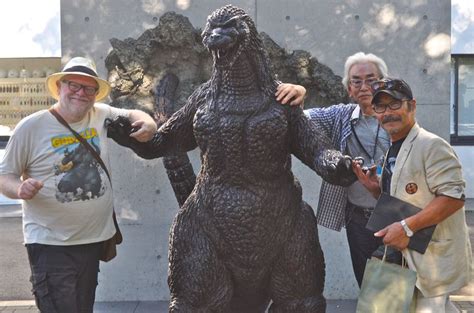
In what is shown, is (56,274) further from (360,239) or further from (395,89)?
(395,89)

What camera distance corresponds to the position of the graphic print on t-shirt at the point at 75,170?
335 centimetres

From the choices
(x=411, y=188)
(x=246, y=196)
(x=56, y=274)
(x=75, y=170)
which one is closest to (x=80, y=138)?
(x=75, y=170)

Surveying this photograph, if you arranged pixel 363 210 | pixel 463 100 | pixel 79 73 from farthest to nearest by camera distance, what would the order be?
1. pixel 463 100
2. pixel 363 210
3. pixel 79 73

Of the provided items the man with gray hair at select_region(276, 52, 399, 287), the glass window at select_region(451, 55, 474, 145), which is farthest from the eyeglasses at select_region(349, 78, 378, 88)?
the glass window at select_region(451, 55, 474, 145)

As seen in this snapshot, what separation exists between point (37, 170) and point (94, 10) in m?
2.36

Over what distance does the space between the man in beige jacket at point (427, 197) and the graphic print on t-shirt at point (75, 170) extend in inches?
53.5

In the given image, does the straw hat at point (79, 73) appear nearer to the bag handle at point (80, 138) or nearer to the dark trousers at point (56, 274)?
the bag handle at point (80, 138)

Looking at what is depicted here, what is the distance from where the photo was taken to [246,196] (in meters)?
2.93

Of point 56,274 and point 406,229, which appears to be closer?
point 406,229

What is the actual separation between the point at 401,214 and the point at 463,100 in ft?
32.5

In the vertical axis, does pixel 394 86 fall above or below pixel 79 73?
below

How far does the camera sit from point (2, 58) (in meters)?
11.4

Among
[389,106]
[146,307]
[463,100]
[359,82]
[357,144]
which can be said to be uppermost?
[463,100]

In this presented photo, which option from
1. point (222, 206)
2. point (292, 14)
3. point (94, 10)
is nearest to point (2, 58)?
point (94, 10)
